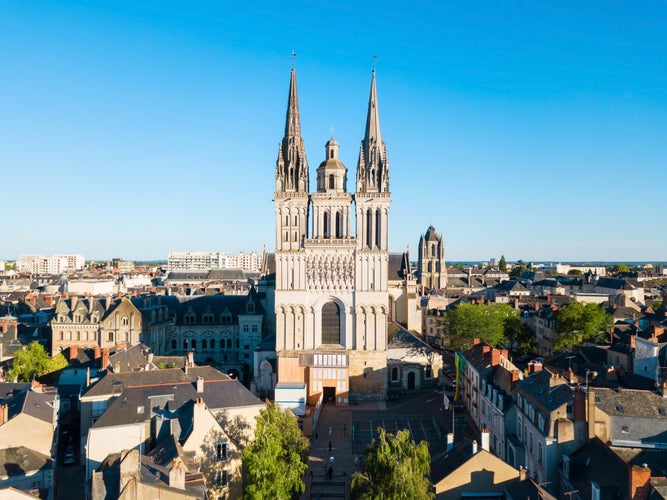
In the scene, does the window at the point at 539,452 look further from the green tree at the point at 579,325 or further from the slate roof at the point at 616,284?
the slate roof at the point at 616,284

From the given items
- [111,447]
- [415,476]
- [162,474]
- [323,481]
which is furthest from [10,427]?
[415,476]

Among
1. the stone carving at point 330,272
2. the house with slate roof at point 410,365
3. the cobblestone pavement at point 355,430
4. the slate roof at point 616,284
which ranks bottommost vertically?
the cobblestone pavement at point 355,430

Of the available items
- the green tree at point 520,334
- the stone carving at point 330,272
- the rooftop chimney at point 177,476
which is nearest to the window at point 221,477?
the rooftop chimney at point 177,476

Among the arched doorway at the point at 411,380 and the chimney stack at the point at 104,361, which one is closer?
the chimney stack at the point at 104,361

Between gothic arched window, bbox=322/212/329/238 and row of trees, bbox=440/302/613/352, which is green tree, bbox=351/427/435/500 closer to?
gothic arched window, bbox=322/212/329/238

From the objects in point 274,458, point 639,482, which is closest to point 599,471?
point 639,482

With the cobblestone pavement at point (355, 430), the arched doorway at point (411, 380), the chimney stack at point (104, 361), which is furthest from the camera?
the arched doorway at point (411, 380)

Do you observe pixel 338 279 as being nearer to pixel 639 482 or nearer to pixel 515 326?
pixel 515 326

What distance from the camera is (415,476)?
25641 millimetres

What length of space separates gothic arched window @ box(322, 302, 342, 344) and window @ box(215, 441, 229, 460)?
33.7m

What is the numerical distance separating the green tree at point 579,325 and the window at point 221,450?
5129 cm

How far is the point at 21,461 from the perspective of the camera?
32969mm

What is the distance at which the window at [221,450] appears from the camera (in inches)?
1252

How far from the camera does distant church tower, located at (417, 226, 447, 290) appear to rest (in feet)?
495
